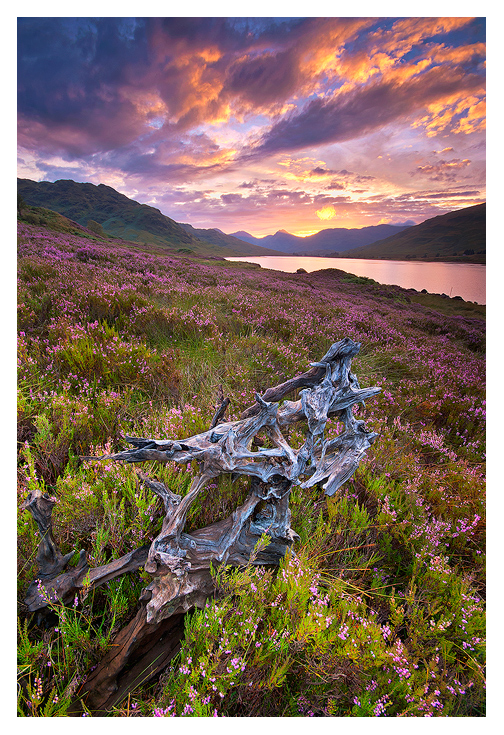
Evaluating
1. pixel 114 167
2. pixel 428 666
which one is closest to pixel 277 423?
pixel 428 666

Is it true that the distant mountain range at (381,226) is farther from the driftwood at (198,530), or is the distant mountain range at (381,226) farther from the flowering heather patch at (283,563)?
the driftwood at (198,530)

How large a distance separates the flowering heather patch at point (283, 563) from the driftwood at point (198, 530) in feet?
0.31

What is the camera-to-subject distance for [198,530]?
190 centimetres

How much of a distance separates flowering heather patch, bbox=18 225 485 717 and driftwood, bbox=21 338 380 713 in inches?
3.7

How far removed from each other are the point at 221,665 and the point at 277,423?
1.26m

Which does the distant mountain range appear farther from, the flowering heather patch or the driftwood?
the driftwood

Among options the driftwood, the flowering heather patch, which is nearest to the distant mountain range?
the flowering heather patch

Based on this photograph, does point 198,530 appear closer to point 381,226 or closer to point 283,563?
point 283,563

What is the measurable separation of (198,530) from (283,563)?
583 millimetres

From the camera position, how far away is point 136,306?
5762mm

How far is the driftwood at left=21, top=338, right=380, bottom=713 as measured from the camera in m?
1.46

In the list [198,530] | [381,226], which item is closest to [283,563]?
[198,530]

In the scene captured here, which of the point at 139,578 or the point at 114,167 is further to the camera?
the point at 114,167

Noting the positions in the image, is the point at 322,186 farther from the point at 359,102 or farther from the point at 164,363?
the point at 164,363
